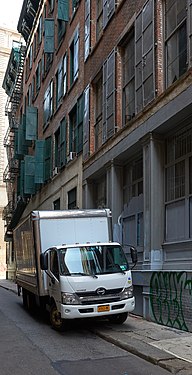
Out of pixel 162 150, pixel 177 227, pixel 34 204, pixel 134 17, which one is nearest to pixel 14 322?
pixel 177 227

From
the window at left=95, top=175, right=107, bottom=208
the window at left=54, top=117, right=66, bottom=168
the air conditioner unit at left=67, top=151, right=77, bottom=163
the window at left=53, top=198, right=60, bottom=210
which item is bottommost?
the window at left=53, top=198, right=60, bottom=210

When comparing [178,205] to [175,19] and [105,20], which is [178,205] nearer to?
[175,19]

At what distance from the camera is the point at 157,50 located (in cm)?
1380

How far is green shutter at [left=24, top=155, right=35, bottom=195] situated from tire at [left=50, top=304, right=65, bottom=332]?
60.8 ft

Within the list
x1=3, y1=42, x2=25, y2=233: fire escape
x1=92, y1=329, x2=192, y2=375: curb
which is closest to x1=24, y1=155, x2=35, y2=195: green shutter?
x1=3, y1=42, x2=25, y2=233: fire escape

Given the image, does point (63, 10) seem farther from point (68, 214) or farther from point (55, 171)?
point (68, 214)

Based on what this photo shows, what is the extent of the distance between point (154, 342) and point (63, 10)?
2030 cm

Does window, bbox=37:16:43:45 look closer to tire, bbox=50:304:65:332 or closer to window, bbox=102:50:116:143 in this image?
window, bbox=102:50:116:143

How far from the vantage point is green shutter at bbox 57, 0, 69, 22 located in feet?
84.9

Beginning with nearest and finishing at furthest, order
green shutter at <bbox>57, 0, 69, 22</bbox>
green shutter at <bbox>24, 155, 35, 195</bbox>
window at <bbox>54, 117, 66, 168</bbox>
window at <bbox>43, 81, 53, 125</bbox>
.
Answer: window at <bbox>54, 117, 66, 168</bbox> < green shutter at <bbox>57, 0, 69, 22</bbox> < window at <bbox>43, 81, 53, 125</bbox> < green shutter at <bbox>24, 155, 35, 195</bbox>

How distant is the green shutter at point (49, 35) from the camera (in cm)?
2862

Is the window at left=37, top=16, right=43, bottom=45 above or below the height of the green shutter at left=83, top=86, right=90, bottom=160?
above

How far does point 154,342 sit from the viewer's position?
997 centimetres

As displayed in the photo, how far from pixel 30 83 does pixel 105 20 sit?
19490 millimetres
